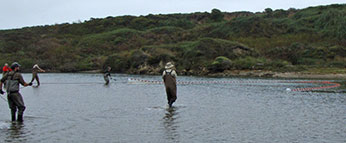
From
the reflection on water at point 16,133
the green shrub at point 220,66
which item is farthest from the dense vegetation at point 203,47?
the reflection on water at point 16,133

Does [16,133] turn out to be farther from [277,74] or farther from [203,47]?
[203,47]

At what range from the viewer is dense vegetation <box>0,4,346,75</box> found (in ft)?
235

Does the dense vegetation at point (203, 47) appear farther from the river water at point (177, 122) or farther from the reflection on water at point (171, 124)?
the reflection on water at point (171, 124)

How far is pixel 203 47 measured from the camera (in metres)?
78.8

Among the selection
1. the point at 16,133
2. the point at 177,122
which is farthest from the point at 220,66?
the point at 16,133

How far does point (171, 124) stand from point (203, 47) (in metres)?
63.5

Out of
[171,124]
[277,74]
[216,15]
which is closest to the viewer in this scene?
[171,124]

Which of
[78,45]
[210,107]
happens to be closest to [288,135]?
[210,107]

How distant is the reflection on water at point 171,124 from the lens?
13328 millimetres

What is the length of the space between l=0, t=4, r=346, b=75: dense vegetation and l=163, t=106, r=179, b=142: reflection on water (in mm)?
46317

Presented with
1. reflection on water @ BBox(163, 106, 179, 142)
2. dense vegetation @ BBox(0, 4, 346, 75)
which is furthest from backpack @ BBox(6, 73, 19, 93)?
dense vegetation @ BBox(0, 4, 346, 75)

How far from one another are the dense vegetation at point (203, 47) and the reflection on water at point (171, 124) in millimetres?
46317

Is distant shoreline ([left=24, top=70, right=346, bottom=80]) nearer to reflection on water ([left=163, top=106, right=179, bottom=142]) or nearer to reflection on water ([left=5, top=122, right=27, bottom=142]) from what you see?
reflection on water ([left=163, top=106, right=179, bottom=142])

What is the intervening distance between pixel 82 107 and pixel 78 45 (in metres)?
91.3
